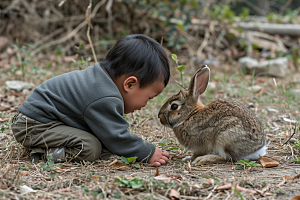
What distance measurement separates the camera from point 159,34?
291 inches

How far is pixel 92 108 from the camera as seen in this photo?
2736mm

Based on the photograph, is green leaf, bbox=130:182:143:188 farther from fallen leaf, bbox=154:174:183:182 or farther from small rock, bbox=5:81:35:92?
small rock, bbox=5:81:35:92

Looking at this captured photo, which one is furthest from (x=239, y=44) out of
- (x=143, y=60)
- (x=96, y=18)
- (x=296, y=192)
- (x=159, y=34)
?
(x=296, y=192)

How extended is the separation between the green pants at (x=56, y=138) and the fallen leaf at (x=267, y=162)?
1440mm

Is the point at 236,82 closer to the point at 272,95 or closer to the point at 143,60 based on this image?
the point at 272,95

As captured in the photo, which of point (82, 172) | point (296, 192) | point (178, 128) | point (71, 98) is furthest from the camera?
point (178, 128)

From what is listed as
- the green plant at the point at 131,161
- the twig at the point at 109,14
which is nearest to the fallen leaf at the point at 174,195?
the green plant at the point at 131,161

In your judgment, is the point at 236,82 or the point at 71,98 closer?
the point at 71,98

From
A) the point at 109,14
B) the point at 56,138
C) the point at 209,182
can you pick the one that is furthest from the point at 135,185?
the point at 109,14

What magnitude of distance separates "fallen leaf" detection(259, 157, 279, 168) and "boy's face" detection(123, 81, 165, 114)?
3.61 feet

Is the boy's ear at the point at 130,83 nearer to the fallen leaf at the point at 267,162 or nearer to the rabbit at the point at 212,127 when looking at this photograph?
the rabbit at the point at 212,127

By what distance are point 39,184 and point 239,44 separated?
6863 millimetres

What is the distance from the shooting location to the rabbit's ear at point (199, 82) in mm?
3040

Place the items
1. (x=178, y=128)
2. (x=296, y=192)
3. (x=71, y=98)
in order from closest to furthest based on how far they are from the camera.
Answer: (x=296, y=192) → (x=71, y=98) → (x=178, y=128)
